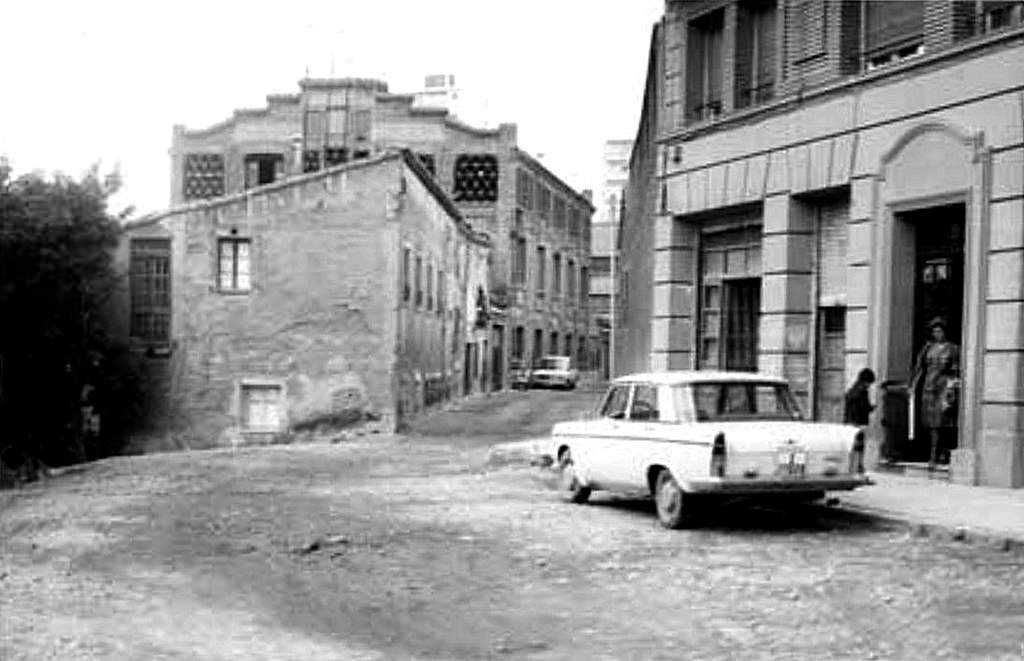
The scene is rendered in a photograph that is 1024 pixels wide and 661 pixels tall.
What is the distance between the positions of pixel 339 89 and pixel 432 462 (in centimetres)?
3809

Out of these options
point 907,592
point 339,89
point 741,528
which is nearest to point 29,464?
point 741,528

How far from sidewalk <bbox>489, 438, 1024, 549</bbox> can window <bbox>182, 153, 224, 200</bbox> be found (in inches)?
1868

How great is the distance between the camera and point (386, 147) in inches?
2270

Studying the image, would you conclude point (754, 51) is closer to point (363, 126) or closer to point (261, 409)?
point (261, 409)

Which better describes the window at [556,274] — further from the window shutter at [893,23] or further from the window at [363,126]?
the window shutter at [893,23]

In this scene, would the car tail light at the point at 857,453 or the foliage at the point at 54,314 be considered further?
the foliage at the point at 54,314

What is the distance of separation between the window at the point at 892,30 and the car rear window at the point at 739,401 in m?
5.64

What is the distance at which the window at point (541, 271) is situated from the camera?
66.6 m

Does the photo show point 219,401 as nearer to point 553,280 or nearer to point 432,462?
point 432,462

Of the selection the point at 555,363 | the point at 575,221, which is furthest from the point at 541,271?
the point at 575,221

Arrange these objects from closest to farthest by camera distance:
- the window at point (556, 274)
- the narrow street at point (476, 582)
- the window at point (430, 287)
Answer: the narrow street at point (476, 582) → the window at point (430, 287) → the window at point (556, 274)

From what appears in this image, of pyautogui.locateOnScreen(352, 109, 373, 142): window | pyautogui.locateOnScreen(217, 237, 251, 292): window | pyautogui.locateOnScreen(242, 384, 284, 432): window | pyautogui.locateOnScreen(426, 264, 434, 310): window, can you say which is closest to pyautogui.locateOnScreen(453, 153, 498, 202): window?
pyautogui.locateOnScreen(352, 109, 373, 142): window

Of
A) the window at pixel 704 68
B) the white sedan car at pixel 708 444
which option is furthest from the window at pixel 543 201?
the white sedan car at pixel 708 444

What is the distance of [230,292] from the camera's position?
3378cm
